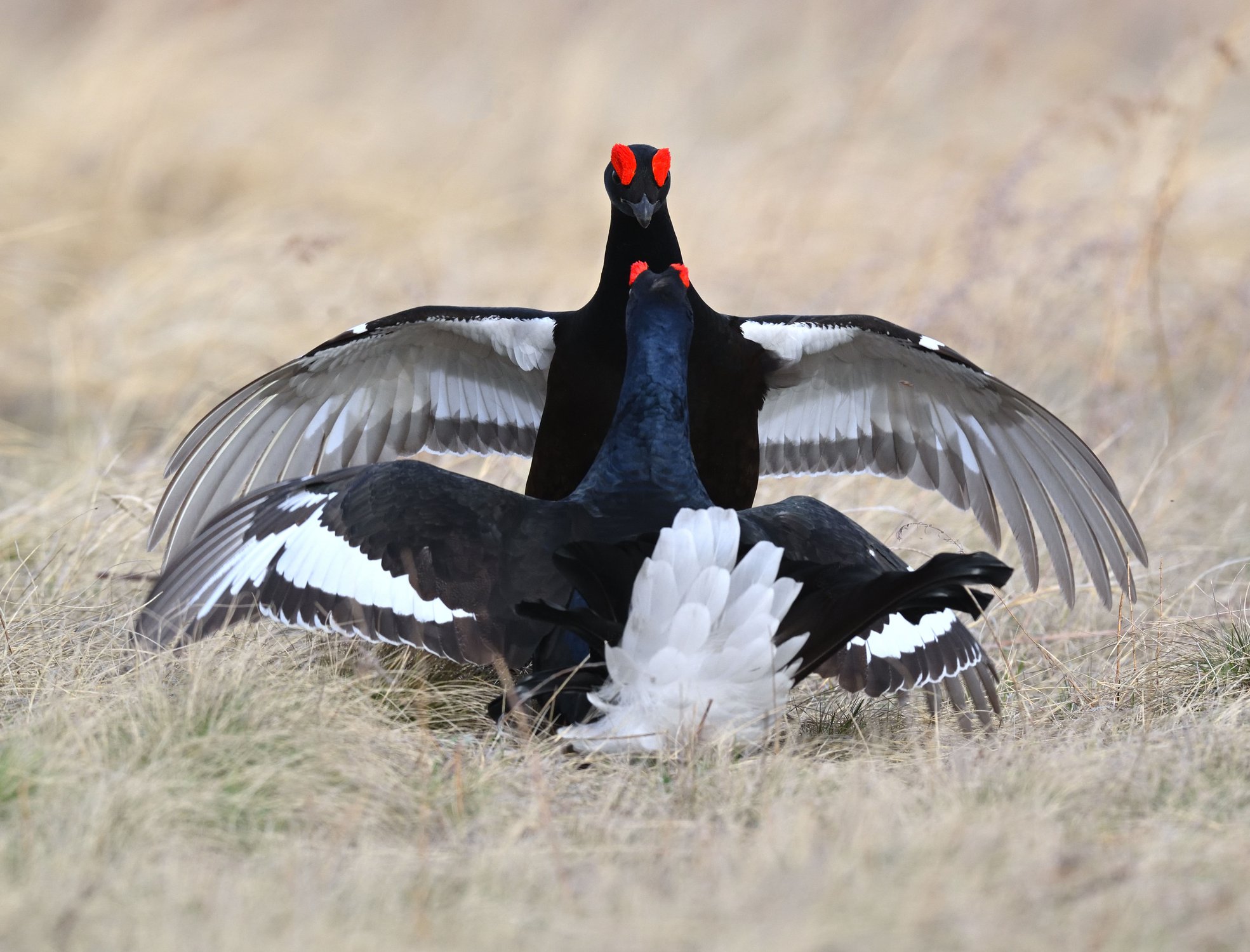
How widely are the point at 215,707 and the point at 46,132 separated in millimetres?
8085

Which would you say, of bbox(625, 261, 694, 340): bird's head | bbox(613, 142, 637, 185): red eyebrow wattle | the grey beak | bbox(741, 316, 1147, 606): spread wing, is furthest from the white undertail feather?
bbox(613, 142, 637, 185): red eyebrow wattle

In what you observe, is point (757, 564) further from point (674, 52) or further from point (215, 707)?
point (674, 52)

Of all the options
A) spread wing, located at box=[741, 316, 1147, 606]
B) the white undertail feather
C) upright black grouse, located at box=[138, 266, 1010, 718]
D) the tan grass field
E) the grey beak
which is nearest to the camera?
the tan grass field

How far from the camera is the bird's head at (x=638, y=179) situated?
4.59 meters

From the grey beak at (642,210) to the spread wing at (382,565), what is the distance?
4.16 feet

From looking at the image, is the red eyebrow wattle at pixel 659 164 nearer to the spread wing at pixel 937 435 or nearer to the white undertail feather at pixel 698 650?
the spread wing at pixel 937 435

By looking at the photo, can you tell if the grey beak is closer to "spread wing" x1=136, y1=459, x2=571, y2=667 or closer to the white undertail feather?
"spread wing" x1=136, y1=459, x2=571, y2=667

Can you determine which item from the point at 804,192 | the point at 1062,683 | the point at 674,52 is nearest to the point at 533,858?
the point at 1062,683

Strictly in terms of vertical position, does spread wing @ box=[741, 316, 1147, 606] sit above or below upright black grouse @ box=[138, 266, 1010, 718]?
above

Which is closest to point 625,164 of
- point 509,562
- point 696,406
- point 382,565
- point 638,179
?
point 638,179

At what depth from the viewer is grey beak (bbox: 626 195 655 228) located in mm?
4535

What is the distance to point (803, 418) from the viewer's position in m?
4.98

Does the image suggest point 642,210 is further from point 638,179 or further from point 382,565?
point 382,565

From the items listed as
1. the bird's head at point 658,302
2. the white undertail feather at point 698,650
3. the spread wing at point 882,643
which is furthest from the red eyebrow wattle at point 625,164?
the white undertail feather at point 698,650
